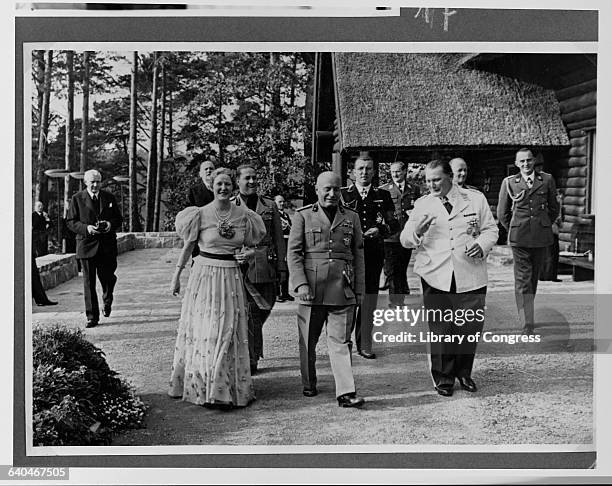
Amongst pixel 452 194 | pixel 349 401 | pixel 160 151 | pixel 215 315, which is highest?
pixel 160 151

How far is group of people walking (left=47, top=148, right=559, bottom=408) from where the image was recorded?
5.34 m

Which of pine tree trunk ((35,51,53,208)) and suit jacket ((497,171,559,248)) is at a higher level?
pine tree trunk ((35,51,53,208))

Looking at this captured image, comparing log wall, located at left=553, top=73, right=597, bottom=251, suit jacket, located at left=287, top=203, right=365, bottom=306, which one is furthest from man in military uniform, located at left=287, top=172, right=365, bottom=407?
log wall, located at left=553, top=73, right=597, bottom=251

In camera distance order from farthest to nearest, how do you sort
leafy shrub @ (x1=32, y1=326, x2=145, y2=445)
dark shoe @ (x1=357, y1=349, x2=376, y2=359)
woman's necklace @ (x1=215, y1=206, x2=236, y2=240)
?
dark shoe @ (x1=357, y1=349, x2=376, y2=359), leafy shrub @ (x1=32, y1=326, x2=145, y2=445), woman's necklace @ (x1=215, y1=206, x2=236, y2=240)

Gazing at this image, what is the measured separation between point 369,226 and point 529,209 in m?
1.16

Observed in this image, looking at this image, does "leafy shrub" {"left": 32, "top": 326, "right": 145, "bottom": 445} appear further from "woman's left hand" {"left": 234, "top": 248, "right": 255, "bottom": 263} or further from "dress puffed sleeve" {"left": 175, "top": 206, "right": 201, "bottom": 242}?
"woman's left hand" {"left": 234, "top": 248, "right": 255, "bottom": 263}

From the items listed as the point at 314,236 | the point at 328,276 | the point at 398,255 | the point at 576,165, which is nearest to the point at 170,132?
the point at 314,236

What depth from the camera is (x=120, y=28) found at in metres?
5.34

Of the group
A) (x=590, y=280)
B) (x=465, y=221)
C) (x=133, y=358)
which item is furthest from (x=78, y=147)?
(x=590, y=280)

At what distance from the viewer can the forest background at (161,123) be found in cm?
542

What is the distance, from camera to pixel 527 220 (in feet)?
18.7

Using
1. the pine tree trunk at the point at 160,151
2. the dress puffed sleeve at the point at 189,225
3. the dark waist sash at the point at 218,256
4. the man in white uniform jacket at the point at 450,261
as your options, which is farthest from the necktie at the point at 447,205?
the pine tree trunk at the point at 160,151

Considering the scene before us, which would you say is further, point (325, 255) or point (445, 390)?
point (445, 390)

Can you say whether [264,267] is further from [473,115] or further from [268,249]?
[473,115]
